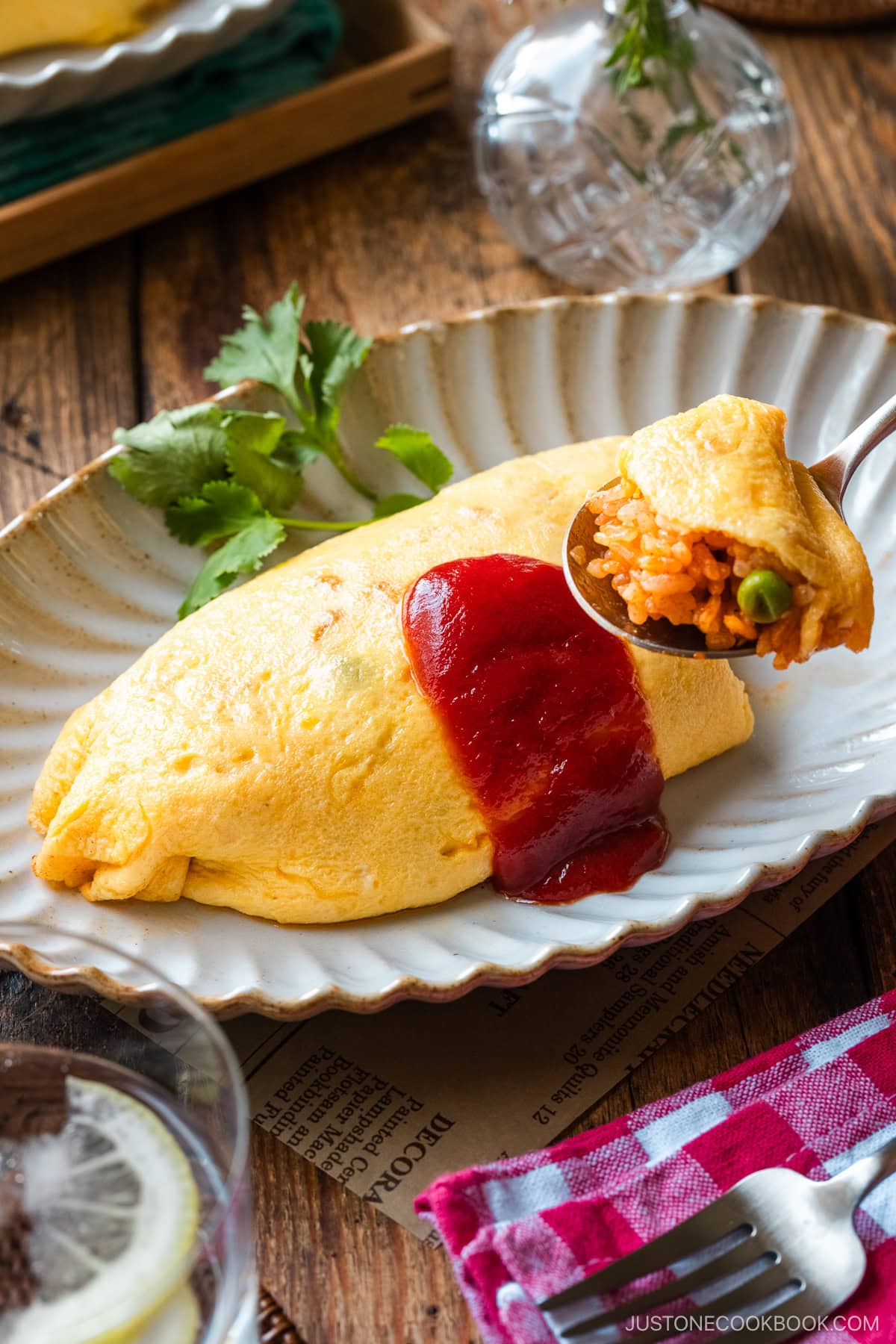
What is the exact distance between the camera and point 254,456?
3.12 metres

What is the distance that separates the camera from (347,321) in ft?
13.9

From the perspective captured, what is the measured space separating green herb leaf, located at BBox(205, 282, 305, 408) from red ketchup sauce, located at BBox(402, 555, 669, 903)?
0.90m

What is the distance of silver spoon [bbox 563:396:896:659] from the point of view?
247 cm

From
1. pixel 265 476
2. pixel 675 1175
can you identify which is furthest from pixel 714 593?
pixel 265 476

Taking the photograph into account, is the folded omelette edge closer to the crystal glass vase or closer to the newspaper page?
the newspaper page

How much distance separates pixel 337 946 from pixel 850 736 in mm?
1191

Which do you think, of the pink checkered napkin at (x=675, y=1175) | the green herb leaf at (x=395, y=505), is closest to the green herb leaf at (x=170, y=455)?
the green herb leaf at (x=395, y=505)

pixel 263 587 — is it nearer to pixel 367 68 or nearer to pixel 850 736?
Answer: pixel 850 736

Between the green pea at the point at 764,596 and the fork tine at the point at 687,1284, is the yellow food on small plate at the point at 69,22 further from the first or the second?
the fork tine at the point at 687,1284

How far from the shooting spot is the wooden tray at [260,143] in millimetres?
4137

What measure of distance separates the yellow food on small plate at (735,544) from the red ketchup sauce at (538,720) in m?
0.18

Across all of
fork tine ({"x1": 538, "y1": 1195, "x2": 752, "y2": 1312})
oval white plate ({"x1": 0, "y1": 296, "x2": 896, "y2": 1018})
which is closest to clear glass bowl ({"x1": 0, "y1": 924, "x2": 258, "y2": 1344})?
oval white plate ({"x1": 0, "y1": 296, "x2": 896, "y2": 1018})

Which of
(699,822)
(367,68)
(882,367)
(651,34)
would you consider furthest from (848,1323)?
(367,68)

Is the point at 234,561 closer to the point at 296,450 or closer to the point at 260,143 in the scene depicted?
the point at 296,450
